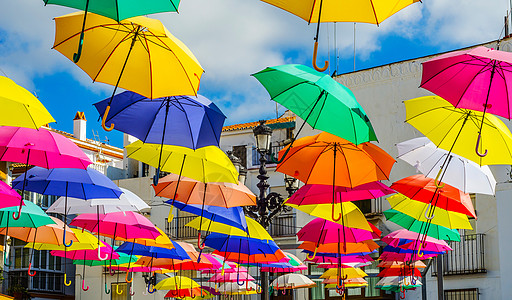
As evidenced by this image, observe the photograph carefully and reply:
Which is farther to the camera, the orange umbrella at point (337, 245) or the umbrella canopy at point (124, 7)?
the orange umbrella at point (337, 245)

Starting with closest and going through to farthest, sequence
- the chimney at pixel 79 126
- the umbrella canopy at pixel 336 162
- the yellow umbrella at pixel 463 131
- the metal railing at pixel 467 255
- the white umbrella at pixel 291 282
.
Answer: the yellow umbrella at pixel 463 131 < the umbrella canopy at pixel 336 162 < the white umbrella at pixel 291 282 < the metal railing at pixel 467 255 < the chimney at pixel 79 126

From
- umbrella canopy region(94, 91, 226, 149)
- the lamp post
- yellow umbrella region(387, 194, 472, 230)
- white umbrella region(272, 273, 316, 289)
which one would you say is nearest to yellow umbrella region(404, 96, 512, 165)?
umbrella canopy region(94, 91, 226, 149)

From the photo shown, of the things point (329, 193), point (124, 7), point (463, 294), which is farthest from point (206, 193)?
point (463, 294)

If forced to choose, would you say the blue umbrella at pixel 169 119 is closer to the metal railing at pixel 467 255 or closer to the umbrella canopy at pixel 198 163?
the umbrella canopy at pixel 198 163

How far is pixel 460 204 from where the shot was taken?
12.0 m

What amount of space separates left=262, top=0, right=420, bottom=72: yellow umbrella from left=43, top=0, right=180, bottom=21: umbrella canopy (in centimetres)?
95

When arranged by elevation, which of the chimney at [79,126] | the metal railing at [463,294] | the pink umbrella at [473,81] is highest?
the chimney at [79,126]

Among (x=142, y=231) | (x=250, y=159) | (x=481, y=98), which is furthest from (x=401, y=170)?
(x=481, y=98)

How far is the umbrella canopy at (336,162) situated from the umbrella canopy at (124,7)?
4.65 m

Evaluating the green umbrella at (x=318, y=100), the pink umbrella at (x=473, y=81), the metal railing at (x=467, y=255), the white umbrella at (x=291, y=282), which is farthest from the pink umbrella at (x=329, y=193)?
the metal railing at (x=467, y=255)

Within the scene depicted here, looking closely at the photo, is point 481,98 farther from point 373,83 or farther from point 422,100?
point 373,83

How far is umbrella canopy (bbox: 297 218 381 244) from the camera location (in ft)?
48.7

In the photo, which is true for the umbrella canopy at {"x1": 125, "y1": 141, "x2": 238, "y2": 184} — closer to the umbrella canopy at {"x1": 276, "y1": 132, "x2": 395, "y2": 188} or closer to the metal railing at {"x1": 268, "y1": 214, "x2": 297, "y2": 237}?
the umbrella canopy at {"x1": 276, "y1": 132, "x2": 395, "y2": 188}

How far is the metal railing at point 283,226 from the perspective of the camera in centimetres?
3123
